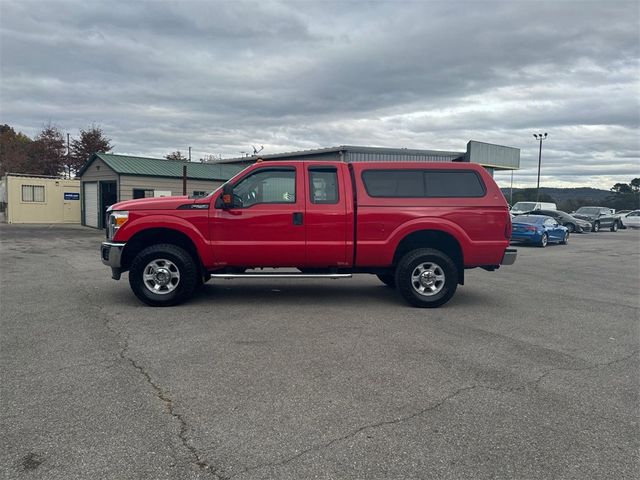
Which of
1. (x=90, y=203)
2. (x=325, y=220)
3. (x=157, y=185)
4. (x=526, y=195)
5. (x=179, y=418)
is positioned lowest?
(x=179, y=418)

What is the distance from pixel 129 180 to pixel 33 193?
29.7 feet

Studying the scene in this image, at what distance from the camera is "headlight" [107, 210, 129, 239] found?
7.09 metres

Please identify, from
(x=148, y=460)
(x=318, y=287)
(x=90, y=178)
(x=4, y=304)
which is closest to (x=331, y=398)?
(x=148, y=460)

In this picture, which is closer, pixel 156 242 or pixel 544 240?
pixel 156 242

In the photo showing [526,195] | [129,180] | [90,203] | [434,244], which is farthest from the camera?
[526,195]

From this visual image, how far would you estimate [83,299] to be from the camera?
7.71 m

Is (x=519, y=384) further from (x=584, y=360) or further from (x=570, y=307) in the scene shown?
(x=570, y=307)

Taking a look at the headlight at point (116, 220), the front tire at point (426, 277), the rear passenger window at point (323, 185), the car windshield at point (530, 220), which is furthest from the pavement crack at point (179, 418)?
the car windshield at point (530, 220)

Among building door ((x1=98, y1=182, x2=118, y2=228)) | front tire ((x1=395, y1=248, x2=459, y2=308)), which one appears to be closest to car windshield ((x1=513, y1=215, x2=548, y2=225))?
front tire ((x1=395, y1=248, x2=459, y2=308))

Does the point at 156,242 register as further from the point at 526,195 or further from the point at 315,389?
the point at 526,195

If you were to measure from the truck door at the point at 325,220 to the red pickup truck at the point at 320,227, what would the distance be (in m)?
0.01

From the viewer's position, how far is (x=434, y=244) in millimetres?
7629

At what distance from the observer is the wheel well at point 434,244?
294 inches

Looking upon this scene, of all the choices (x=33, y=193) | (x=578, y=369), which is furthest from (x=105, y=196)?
(x=578, y=369)
